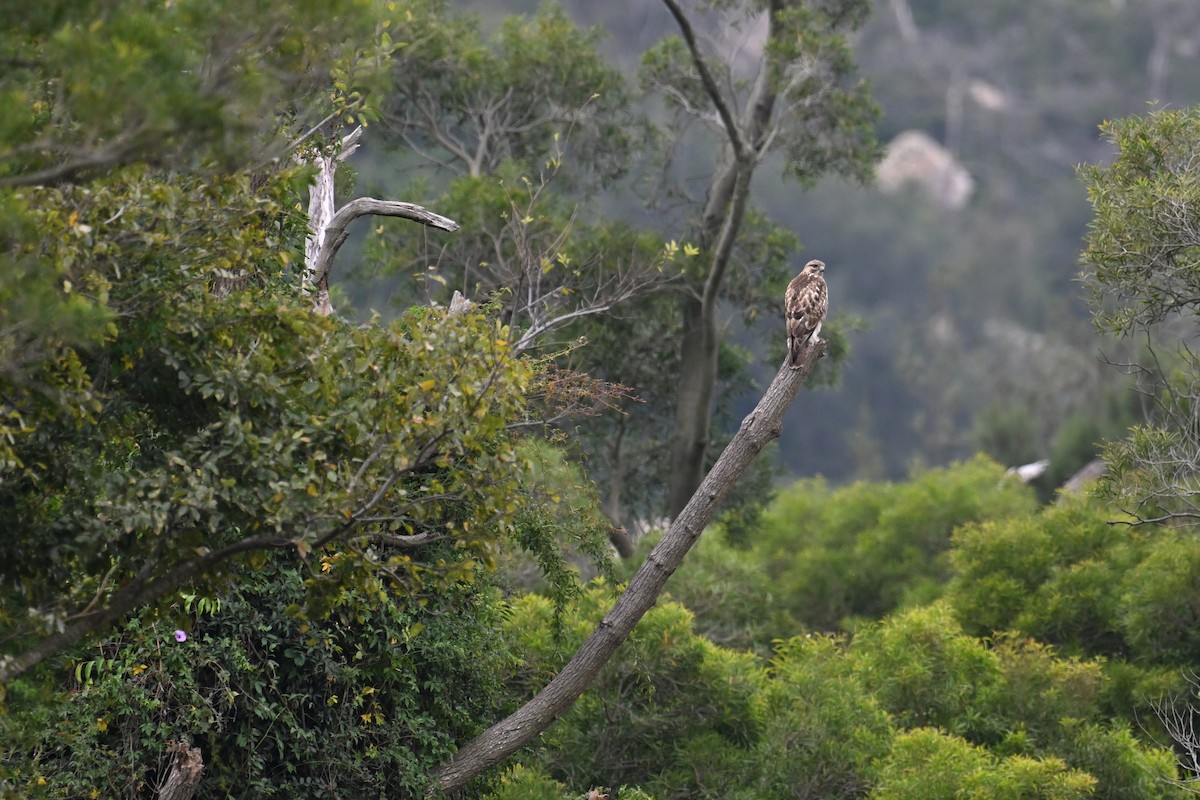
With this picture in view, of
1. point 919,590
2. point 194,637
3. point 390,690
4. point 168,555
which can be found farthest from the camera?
point 919,590

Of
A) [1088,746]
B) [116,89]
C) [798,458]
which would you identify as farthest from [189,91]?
[798,458]

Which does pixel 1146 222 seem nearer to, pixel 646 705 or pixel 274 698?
pixel 646 705

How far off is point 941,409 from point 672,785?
4788 cm

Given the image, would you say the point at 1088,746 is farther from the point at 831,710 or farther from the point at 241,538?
the point at 241,538

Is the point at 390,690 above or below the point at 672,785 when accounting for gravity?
below

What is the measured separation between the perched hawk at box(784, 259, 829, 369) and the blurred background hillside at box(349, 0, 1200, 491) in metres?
36.3

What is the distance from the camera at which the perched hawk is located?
10102 millimetres

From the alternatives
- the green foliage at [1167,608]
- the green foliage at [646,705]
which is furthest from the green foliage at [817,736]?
the green foliage at [1167,608]

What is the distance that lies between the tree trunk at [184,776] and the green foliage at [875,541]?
595 inches

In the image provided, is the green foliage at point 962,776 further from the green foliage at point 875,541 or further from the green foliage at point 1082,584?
the green foliage at point 875,541

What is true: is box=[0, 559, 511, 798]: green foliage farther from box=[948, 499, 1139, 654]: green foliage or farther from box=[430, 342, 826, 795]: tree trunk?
box=[948, 499, 1139, 654]: green foliage

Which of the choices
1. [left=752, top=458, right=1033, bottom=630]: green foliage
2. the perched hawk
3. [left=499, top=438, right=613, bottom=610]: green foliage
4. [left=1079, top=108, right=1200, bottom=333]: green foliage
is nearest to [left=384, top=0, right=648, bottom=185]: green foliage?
[left=752, top=458, right=1033, bottom=630]: green foliage

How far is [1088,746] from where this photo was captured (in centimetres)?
1436

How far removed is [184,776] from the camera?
8406 mm
